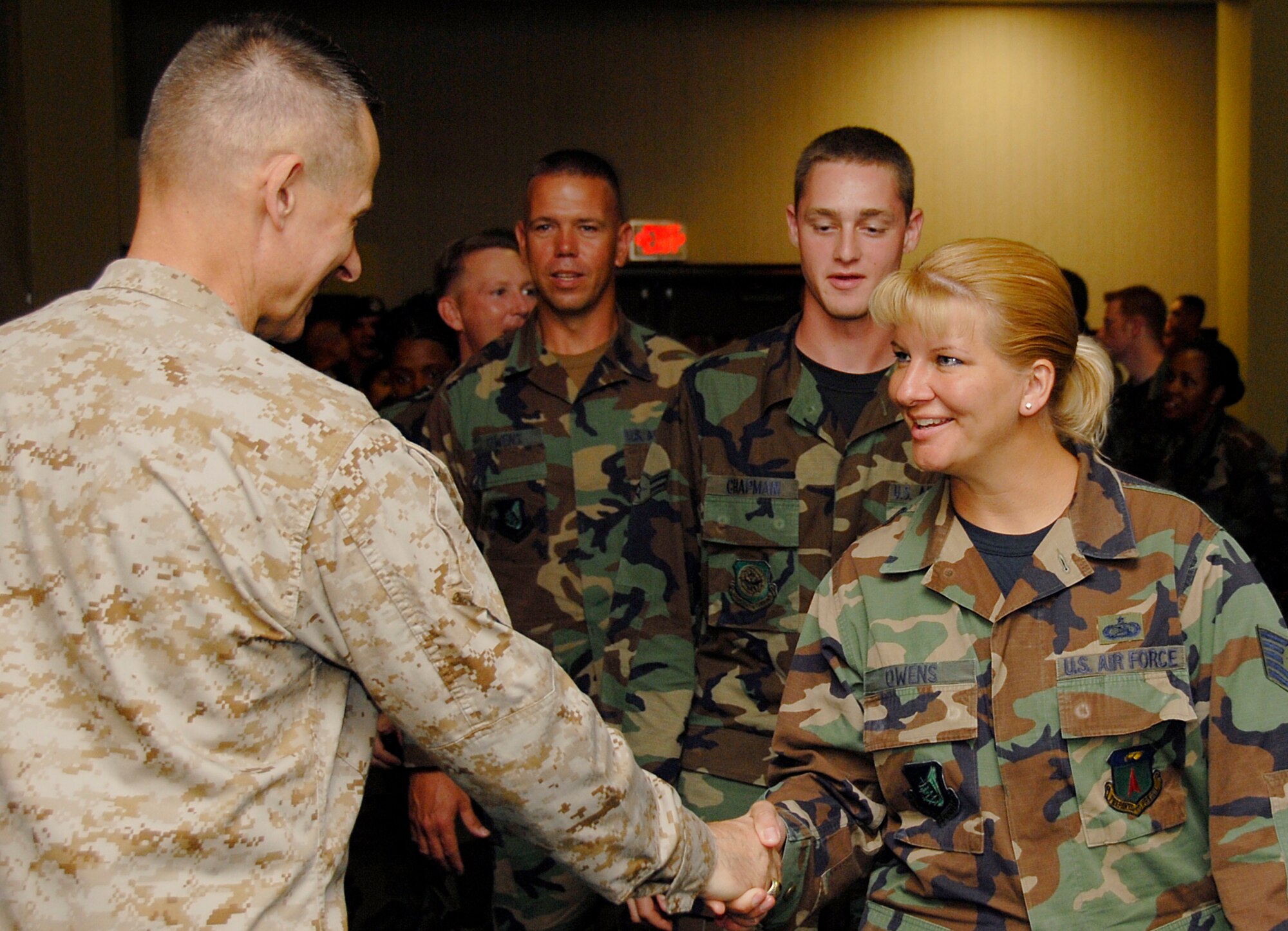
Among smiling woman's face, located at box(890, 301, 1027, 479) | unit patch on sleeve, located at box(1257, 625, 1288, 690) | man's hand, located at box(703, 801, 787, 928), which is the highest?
smiling woman's face, located at box(890, 301, 1027, 479)

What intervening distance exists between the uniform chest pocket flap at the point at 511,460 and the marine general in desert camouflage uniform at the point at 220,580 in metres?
1.66

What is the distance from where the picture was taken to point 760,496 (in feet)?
8.66

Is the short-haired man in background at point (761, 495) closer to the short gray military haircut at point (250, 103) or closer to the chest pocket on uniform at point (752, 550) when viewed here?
the chest pocket on uniform at point (752, 550)

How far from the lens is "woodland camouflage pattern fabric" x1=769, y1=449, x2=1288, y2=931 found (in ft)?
5.74

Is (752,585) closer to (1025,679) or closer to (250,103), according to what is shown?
(1025,679)

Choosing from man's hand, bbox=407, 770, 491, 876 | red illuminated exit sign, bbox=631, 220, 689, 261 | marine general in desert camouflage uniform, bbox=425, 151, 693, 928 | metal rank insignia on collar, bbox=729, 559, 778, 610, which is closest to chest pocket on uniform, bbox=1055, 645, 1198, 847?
metal rank insignia on collar, bbox=729, 559, 778, 610

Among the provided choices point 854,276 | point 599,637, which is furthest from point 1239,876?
point 599,637

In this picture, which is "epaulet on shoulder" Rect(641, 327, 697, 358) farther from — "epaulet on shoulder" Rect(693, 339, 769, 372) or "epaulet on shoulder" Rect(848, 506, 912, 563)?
"epaulet on shoulder" Rect(848, 506, 912, 563)

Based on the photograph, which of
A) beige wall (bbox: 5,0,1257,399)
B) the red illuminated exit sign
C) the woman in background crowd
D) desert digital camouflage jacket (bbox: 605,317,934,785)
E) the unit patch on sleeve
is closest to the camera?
the unit patch on sleeve

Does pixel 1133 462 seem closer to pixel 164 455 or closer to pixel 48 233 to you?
pixel 164 455

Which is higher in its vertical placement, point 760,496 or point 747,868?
point 760,496

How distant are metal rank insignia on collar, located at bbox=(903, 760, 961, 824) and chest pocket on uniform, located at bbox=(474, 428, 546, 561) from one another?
4.64 ft

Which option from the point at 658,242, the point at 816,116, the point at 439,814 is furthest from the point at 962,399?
the point at 816,116

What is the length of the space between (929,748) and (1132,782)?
0.92ft
